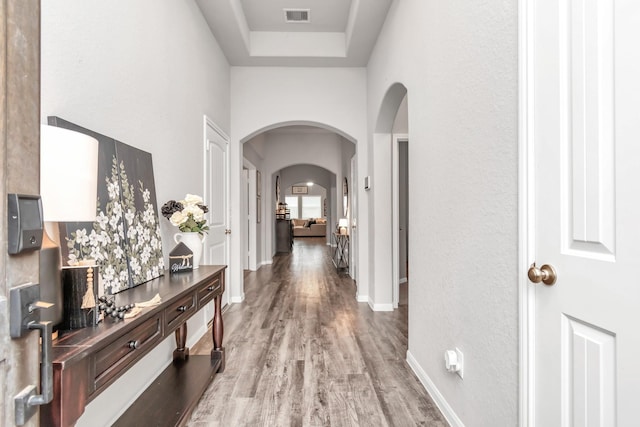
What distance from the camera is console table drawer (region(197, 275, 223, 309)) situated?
2014 millimetres

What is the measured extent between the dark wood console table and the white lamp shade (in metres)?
0.38

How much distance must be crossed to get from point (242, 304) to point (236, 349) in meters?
1.43

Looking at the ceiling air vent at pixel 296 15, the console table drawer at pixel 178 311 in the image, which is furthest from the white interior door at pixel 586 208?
the ceiling air vent at pixel 296 15

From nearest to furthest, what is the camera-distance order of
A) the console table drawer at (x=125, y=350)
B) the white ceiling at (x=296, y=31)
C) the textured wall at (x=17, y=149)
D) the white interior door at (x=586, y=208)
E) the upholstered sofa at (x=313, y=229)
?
1. the textured wall at (x=17, y=149)
2. the white interior door at (x=586, y=208)
3. the console table drawer at (x=125, y=350)
4. the white ceiling at (x=296, y=31)
5. the upholstered sofa at (x=313, y=229)

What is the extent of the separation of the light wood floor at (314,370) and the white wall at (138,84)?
1.60ft

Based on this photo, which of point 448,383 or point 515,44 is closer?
point 515,44

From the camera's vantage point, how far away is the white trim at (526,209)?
116 centimetres

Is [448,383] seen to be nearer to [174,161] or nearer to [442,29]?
[442,29]

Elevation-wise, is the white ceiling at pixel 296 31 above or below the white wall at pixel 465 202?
above

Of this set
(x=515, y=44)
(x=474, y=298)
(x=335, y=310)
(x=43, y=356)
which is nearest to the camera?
(x=43, y=356)

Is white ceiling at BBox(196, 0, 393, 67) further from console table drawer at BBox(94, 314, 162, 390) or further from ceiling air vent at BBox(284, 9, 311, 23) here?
console table drawer at BBox(94, 314, 162, 390)

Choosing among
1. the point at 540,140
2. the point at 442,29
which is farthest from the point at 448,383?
the point at 442,29

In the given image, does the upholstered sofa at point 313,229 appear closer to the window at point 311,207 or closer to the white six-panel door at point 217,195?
the window at point 311,207

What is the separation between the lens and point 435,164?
6.64 feet
